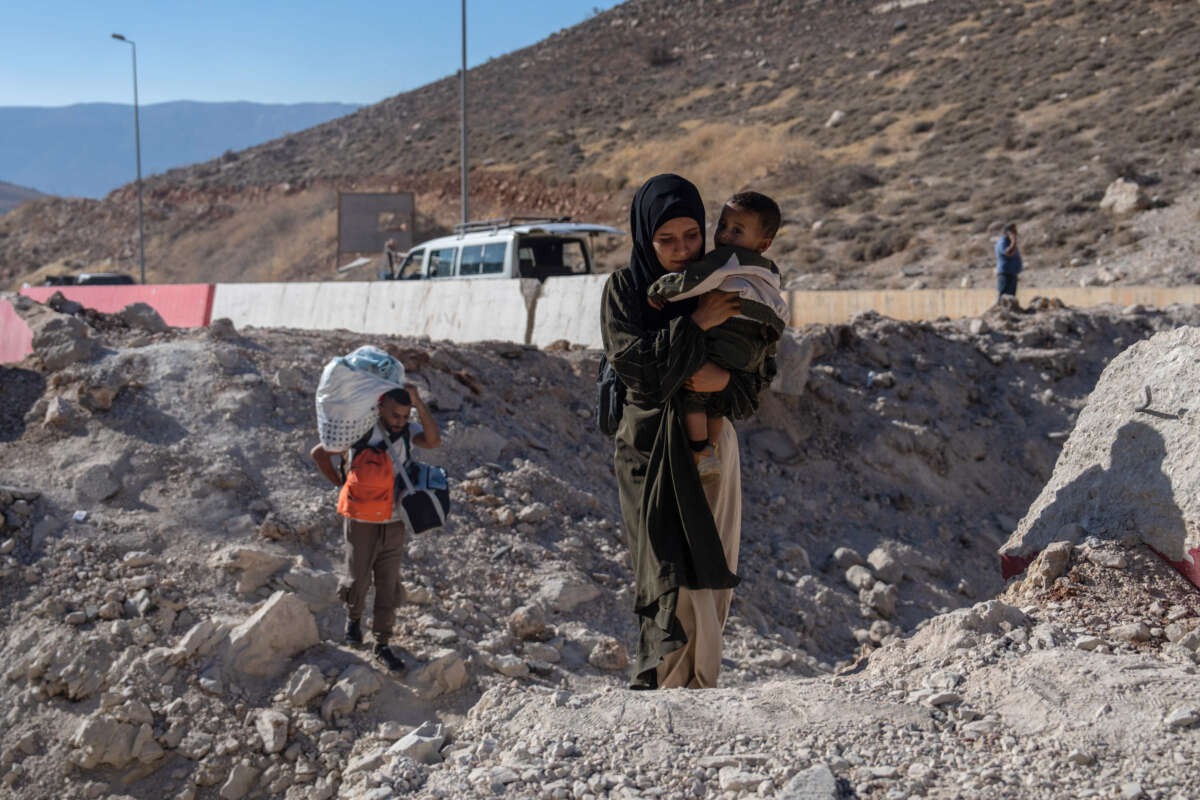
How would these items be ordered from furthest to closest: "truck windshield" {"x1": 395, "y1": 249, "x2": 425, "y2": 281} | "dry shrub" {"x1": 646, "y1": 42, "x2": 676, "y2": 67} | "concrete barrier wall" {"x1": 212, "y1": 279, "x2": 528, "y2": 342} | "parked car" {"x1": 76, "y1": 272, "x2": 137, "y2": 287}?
1. "dry shrub" {"x1": 646, "y1": 42, "x2": 676, "y2": 67}
2. "parked car" {"x1": 76, "y1": 272, "x2": 137, "y2": 287}
3. "truck windshield" {"x1": 395, "y1": 249, "x2": 425, "y2": 281}
4. "concrete barrier wall" {"x1": 212, "y1": 279, "x2": 528, "y2": 342}

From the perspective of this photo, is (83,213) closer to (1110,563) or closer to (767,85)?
(767,85)

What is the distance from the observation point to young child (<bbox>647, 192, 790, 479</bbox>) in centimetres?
304

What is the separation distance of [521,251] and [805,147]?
72.5 feet

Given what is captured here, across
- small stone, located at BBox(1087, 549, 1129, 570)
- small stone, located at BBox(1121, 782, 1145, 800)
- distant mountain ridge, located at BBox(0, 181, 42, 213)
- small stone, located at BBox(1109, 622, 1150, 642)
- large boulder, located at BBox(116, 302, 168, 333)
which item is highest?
distant mountain ridge, located at BBox(0, 181, 42, 213)

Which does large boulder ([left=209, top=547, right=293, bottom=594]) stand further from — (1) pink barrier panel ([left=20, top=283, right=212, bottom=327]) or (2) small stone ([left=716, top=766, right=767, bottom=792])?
(1) pink barrier panel ([left=20, top=283, right=212, bottom=327])

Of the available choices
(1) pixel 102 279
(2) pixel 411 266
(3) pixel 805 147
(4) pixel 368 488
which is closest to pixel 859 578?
(4) pixel 368 488

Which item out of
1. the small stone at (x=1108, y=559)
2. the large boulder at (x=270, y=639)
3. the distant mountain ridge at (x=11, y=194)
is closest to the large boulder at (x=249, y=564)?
the large boulder at (x=270, y=639)

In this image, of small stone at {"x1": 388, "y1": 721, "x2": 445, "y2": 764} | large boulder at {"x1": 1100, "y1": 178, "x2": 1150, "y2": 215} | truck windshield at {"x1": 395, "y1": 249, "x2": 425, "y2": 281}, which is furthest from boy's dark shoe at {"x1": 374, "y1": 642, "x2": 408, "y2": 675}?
large boulder at {"x1": 1100, "y1": 178, "x2": 1150, "y2": 215}

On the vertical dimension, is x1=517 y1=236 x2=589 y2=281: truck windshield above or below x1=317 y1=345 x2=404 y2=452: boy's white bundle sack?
above

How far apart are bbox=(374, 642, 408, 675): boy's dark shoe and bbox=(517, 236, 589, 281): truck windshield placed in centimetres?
790

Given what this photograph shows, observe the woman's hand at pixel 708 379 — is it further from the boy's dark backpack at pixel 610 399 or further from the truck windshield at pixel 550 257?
the truck windshield at pixel 550 257

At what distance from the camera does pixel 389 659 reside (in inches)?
182

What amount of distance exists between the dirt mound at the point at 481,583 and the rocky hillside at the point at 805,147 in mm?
10141

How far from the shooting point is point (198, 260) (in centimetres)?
4162
